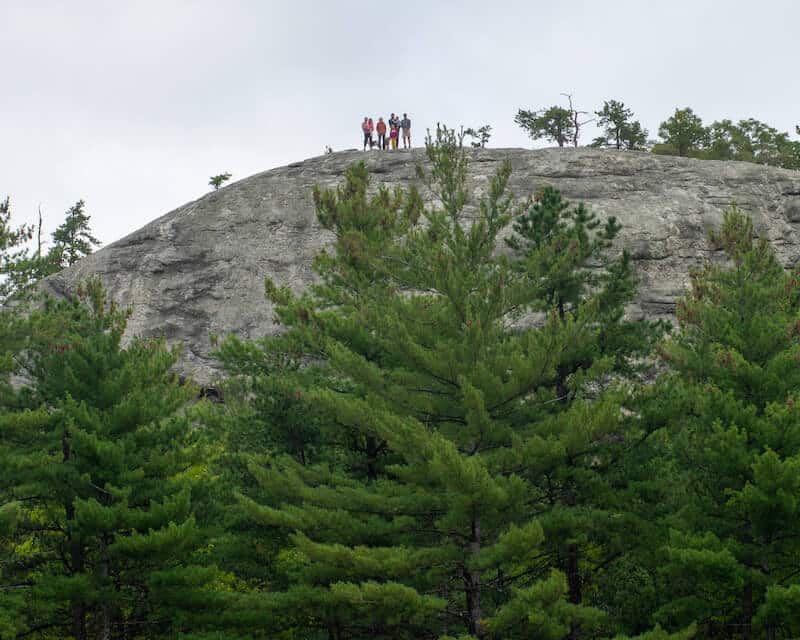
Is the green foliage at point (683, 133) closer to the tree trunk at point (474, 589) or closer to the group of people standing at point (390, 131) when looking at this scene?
the group of people standing at point (390, 131)

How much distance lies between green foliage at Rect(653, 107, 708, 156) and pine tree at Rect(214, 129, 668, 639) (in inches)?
1464

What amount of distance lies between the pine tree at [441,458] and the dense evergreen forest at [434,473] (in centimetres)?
6

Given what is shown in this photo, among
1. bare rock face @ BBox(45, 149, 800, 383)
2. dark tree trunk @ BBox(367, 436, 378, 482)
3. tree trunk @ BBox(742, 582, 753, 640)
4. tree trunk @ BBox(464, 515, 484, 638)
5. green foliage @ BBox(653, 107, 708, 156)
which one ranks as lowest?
tree trunk @ BBox(742, 582, 753, 640)

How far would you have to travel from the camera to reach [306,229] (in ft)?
141

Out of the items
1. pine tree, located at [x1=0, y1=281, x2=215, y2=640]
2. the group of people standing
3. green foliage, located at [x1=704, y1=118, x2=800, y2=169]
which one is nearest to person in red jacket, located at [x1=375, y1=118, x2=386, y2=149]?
the group of people standing

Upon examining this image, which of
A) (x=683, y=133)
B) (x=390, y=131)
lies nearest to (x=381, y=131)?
(x=390, y=131)

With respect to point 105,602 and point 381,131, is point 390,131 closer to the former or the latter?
point 381,131

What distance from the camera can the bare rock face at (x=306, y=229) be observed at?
40.1m

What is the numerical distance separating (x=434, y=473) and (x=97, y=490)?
7.04 metres

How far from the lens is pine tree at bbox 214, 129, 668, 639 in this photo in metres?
→ 14.5

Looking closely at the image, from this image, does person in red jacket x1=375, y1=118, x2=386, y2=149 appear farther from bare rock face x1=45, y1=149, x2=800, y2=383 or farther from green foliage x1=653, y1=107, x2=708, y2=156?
green foliage x1=653, y1=107, x2=708, y2=156

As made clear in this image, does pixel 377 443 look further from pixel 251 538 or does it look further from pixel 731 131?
pixel 731 131

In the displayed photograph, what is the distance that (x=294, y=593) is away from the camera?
16219 millimetres

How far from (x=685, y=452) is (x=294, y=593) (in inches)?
300
